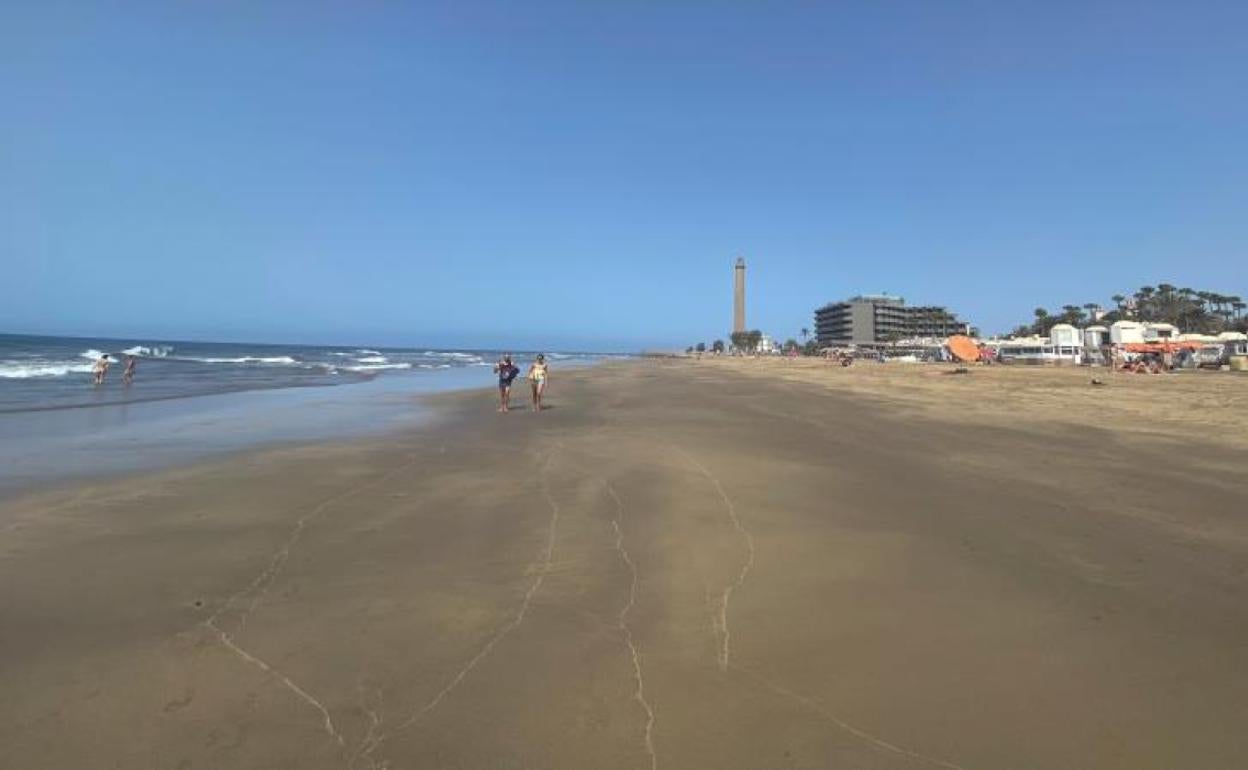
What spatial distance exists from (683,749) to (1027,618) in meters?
3.02

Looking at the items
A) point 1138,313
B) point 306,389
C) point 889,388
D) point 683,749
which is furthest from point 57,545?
point 1138,313

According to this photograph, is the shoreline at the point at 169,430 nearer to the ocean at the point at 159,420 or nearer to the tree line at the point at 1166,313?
the ocean at the point at 159,420

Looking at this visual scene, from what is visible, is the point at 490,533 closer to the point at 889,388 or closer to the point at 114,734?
the point at 114,734

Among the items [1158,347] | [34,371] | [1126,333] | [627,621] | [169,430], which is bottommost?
[627,621]

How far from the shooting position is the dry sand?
12.0ft

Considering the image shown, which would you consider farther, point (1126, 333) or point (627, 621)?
point (1126, 333)

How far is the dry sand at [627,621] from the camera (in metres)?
3.65

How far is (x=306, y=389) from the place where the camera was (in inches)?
1250

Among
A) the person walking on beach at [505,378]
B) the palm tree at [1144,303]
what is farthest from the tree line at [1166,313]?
the person walking on beach at [505,378]

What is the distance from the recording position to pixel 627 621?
5.14 meters

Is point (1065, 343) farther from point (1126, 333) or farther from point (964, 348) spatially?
point (964, 348)

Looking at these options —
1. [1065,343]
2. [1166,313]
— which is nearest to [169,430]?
[1065,343]

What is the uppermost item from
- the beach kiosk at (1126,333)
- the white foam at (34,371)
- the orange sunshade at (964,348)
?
the beach kiosk at (1126,333)

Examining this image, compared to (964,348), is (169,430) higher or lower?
lower
